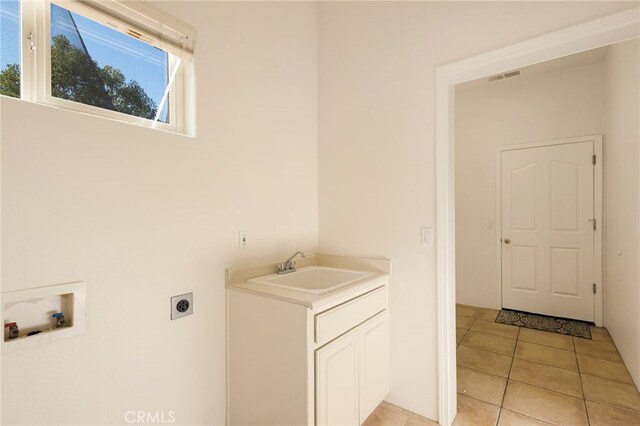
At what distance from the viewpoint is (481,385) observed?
2.20 meters

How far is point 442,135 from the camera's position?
1.78m

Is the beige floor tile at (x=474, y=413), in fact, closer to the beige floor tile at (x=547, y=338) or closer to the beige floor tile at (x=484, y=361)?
the beige floor tile at (x=484, y=361)

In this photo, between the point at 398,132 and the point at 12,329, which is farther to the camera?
the point at 398,132

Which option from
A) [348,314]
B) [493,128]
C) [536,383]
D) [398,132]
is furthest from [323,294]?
[493,128]

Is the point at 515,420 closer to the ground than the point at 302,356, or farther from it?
closer to the ground

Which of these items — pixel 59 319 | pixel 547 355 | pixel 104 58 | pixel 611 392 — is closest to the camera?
pixel 59 319

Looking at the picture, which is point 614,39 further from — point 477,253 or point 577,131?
point 477,253

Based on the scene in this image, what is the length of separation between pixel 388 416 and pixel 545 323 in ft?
8.60

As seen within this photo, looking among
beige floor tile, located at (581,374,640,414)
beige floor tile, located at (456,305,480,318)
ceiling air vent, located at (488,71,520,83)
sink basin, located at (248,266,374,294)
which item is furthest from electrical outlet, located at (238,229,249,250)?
ceiling air vent, located at (488,71,520,83)

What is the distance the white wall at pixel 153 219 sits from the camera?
105 cm

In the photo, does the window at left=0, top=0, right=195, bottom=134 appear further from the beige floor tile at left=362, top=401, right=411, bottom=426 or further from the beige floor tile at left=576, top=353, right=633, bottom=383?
the beige floor tile at left=576, top=353, right=633, bottom=383

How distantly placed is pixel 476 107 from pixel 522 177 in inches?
43.2

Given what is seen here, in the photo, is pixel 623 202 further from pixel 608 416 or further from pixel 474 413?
pixel 474 413

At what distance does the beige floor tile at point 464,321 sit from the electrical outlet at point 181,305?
2.99 m
